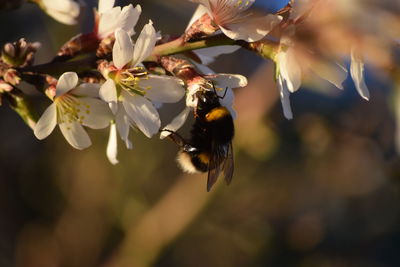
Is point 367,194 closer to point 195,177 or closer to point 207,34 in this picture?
point 195,177

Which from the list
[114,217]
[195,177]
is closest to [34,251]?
[114,217]

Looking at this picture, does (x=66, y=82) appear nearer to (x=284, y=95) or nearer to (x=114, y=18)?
(x=114, y=18)

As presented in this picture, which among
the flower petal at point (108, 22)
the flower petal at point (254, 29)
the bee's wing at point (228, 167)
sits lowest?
the bee's wing at point (228, 167)

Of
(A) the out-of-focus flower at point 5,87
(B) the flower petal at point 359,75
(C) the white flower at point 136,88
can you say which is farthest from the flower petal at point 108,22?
(B) the flower petal at point 359,75

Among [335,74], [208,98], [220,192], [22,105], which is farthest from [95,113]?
[220,192]

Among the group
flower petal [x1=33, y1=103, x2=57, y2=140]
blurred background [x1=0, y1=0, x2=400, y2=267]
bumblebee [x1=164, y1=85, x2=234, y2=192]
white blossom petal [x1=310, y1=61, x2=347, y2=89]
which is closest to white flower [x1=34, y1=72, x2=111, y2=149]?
flower petal [x1=33, y1=103, x2=57, y2=140]

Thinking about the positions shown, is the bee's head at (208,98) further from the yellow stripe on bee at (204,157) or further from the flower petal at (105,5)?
the flower petal at (105,5)

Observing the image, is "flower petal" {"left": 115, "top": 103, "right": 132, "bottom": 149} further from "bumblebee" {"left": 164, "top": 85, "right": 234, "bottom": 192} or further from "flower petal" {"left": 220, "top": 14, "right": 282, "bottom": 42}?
"flower petal" {"left": 220, "top": 14, "right": 282, "bottom": 42}
